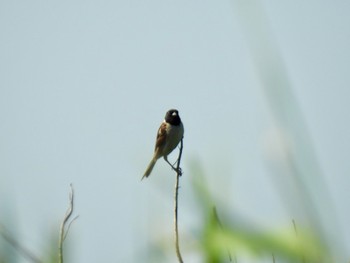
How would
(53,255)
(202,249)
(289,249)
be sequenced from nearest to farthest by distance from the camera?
(289,249) < (202,249) < (53,255)

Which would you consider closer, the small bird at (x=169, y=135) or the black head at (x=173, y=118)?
the small bird at (x=169, y=135)

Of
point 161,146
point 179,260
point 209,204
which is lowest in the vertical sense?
point 161,146

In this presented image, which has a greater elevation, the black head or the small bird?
the black head

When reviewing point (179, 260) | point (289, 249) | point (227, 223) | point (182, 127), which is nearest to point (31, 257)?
point (179, 260)

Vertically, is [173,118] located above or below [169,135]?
above

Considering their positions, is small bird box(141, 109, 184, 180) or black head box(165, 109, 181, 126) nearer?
small bird box(141, 109, 184, 180)

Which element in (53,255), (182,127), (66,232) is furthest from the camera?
(182,127)

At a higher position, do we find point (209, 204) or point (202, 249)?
point (209, 204)

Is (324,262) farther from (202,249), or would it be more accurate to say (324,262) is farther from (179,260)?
(179,260)

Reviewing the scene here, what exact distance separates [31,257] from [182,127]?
6532 mm

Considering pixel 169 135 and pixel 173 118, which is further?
pixel 173 118

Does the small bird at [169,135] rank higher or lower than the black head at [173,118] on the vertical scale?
lower

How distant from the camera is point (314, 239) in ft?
2.60

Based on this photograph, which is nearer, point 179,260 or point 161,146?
point 179,260
